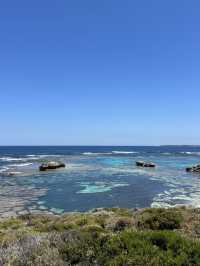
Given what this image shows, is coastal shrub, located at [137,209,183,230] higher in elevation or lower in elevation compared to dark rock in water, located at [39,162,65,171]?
higher

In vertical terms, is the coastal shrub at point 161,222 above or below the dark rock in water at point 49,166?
above

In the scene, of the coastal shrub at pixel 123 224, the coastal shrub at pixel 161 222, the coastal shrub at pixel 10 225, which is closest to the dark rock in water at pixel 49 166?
the coastal shrub at pixel 10 225

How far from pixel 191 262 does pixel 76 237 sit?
2.61 metres

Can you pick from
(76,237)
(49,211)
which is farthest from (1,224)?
(76,237)

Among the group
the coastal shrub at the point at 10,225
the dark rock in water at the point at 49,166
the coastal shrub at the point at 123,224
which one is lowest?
the dark rock in water at the point at 49,166

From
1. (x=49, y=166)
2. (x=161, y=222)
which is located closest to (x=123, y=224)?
(x=161, y=222)

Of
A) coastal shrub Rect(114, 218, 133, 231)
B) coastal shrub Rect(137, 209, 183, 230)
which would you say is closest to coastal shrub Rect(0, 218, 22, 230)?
coastal shrub Rect(114, 218, 133, 231)

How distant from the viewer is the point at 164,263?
16.7 feet

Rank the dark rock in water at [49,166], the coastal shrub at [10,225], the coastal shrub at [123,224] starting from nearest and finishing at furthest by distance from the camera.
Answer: the coastal shrub at [123,224]
the coastal shrub at [10,225]
the dark rock in water at [49,166]

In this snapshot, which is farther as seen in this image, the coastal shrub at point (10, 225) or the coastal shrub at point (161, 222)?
the coastal shrub at point (10, 225)

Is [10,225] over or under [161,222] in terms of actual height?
under

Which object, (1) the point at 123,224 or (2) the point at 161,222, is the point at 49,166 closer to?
(1) the point at 123,224

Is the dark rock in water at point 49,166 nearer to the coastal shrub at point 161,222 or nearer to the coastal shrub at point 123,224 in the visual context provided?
the coastal shrub at point 123,224

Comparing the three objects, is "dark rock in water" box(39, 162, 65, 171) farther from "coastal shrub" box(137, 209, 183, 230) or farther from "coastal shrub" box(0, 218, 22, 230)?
"coastal shrub" box(137, 209, 183, 230)
